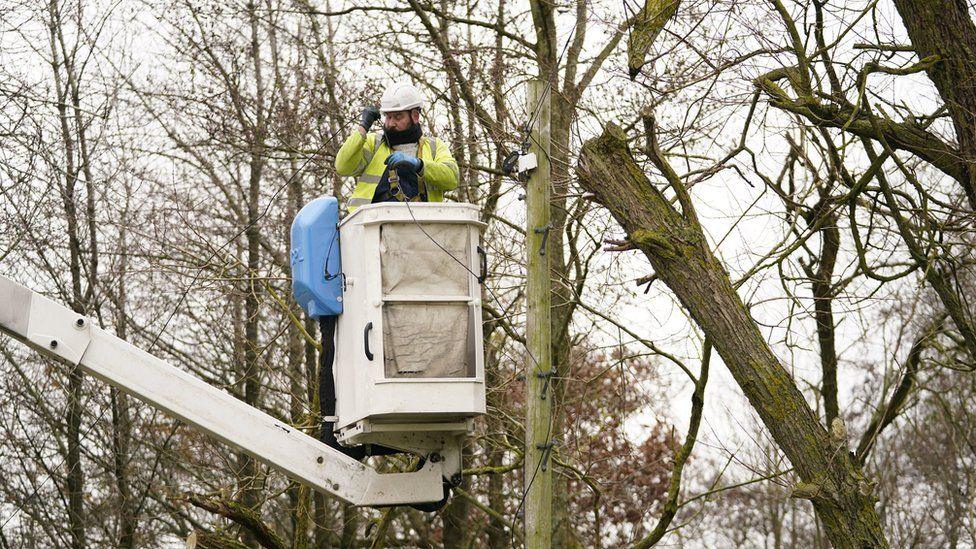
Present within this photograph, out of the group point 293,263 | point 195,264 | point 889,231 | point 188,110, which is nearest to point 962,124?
point 889,231

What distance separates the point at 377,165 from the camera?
761 cm

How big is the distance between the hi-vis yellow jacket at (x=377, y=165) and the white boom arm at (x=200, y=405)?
1.34m

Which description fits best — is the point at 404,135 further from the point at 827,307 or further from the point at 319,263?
the point at 827,307

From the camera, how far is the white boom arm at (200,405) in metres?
7.04

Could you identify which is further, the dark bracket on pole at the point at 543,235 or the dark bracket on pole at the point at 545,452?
the dark bracket on pole at the point at 543,235

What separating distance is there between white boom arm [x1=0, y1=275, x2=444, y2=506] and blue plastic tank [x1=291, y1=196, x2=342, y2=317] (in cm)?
71

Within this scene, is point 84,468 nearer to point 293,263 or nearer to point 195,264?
point 195,264

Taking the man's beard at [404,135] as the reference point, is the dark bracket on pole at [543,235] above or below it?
below

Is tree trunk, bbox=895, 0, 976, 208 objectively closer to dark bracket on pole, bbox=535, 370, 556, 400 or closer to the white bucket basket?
dark bracket on pole, bbox=535, 370, 556, 400

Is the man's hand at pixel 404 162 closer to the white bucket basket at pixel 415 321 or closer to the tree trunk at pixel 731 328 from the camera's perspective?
the white bucket basket at pixel 415 321

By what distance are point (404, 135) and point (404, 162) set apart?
317 millimetres

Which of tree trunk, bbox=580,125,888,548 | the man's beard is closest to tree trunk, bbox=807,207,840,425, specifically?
tree trunk, bbox=580,125,888,548

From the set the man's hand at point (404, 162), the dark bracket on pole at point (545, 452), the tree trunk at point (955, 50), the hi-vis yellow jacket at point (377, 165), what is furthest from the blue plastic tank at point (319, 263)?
the tree trunk at point (955, 50)

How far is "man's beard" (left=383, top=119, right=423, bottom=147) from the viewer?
24.9 feet
